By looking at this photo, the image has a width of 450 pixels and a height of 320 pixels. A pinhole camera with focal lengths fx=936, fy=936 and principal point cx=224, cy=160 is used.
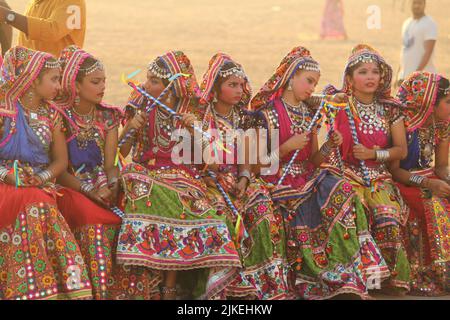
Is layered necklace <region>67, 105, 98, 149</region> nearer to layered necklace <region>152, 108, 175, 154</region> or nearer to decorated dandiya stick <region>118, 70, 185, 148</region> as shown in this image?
decorated dandiya stick <region>118, 70, 185, 148</region>

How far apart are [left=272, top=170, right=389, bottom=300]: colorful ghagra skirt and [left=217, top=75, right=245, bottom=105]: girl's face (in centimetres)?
68

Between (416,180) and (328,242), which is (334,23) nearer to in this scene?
(416,180)

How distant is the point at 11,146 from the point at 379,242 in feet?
8.08

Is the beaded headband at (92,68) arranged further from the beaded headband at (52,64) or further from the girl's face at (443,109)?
the girl's face at (443,109)

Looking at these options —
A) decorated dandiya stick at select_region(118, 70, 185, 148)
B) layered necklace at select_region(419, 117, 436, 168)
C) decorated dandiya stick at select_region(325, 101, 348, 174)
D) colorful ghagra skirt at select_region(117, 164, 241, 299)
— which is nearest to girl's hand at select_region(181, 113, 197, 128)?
decorated dandiya stick at select_region(118, 70, 185, 148)

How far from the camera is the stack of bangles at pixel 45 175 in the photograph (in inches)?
218

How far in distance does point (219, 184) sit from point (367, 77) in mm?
1296

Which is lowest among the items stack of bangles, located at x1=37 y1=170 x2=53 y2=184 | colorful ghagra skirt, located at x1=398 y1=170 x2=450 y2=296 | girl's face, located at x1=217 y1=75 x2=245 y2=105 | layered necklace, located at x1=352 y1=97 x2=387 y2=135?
colorful ghagra skirt, located at x1=398 y1=170 x2=450 y2=296

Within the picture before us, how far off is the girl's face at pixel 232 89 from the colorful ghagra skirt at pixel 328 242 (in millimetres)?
677

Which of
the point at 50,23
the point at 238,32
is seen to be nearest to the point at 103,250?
the point at 50,23

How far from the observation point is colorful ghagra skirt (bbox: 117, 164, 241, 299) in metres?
5.55

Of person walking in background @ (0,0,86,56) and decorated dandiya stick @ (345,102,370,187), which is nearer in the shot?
decorated dandiya stick @ (345,102,370,187)

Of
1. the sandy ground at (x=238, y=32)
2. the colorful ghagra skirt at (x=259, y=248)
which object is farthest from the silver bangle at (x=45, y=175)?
the sandy ground at (x=238, y=32)

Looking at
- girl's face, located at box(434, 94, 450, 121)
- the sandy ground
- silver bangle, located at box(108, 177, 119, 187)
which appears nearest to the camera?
silver bangle, located at box(108, 177, 119, 187)
